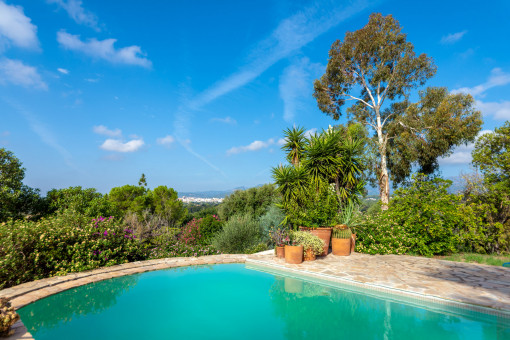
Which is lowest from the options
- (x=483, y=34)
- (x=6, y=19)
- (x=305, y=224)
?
(x=305, y=224)

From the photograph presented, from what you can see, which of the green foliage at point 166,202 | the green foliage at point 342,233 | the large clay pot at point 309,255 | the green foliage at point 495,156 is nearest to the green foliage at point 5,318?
the large clay pot at point 309,255

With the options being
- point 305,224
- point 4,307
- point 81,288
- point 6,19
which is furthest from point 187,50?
point 4,307

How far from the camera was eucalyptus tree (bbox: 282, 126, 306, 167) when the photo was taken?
8.94 metres

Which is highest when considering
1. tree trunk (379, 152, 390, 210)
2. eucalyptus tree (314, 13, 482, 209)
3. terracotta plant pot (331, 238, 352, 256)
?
eucalyptus tree (314, 13, 482, 209)

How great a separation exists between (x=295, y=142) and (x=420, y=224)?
4.48m

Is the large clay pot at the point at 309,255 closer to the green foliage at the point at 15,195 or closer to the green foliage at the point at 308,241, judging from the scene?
the green foliage at the point at 308,241

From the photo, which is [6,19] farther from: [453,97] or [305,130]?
[453,97]

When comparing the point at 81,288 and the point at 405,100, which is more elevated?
the point at 405,100

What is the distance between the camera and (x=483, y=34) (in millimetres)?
14180

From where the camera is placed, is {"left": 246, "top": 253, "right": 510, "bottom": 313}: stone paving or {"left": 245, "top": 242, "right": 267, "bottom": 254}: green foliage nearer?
{"left": 246, "top": 253, "right": 510, "bottom": 313}: stone paving

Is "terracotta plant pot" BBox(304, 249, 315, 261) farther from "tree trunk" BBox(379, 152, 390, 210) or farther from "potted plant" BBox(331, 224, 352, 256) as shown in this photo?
"tree trunk" BBox(379, 152, 390, 210)

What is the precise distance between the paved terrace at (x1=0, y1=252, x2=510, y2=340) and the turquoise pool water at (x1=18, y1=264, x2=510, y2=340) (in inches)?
9.7

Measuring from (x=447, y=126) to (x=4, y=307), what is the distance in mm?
19135

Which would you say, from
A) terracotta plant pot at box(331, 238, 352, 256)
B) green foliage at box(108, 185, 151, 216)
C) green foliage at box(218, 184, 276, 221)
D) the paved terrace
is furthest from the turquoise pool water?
green foliage at box(218, 184, 276, 221)
